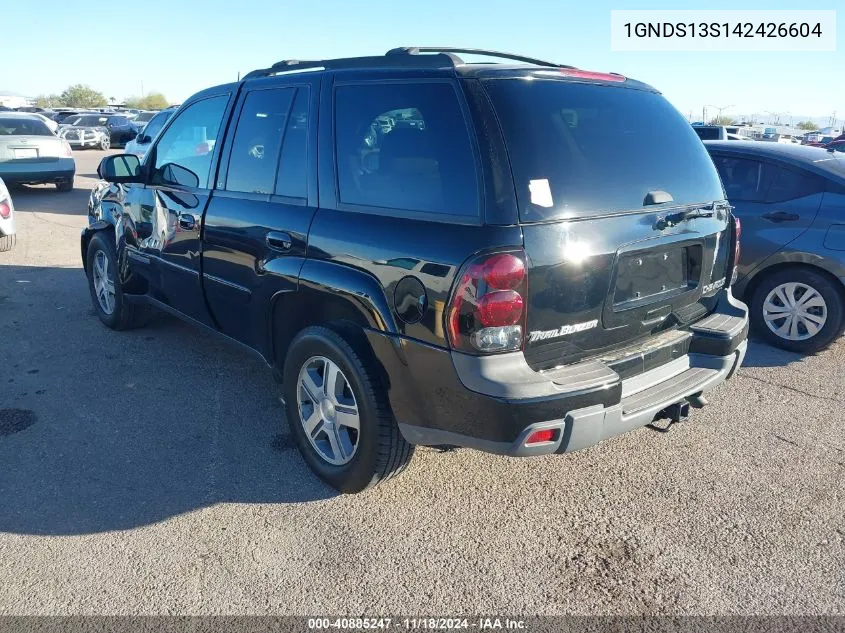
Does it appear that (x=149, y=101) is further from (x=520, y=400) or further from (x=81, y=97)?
(x=520, y=400)

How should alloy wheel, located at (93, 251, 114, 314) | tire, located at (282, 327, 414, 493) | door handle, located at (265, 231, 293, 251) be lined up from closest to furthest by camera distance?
tire, located at (282, 327, 414, 493) < door handle, located at (265, 231, 293, 251) < alloy wheel, located at (93, 251, 114, 314)

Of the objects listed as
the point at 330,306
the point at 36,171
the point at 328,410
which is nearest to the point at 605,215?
the point at 330,306

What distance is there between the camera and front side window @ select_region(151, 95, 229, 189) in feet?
13.3

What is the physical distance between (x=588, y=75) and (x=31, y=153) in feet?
44.6

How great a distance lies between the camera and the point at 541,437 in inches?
99.3

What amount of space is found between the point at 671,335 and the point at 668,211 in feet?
1.96

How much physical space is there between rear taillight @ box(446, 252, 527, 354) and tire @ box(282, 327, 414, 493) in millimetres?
560

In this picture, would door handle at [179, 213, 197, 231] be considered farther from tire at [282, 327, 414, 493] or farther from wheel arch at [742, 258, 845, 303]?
wheel arch at [742, 258, 845, 303]

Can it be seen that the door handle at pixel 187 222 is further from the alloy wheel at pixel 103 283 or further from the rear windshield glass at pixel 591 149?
the rear windshield glass at pixel 591 149

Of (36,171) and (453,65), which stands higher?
(453,65)

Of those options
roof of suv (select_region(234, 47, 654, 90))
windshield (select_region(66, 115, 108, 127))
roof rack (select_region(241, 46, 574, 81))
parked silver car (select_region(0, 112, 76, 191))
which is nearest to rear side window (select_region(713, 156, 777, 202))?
roof of suv (select_region(234, 47, 654, 90))

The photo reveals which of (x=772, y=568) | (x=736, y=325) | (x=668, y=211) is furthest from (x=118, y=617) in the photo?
(x=736, y=325)

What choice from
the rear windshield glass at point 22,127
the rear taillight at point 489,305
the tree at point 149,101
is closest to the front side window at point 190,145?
the rear taillight at point 489,305

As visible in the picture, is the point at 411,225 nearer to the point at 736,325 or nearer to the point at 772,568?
the point at 736,325
